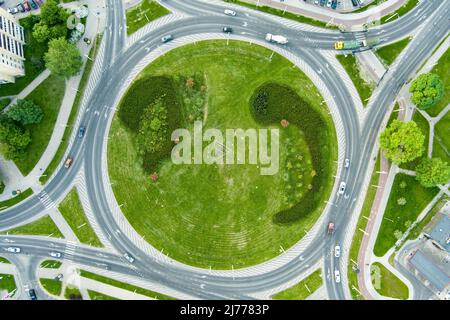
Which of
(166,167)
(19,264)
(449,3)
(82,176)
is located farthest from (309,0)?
(19,264)

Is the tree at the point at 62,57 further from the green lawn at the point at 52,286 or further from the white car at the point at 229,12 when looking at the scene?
the green lawn at the point at 52,286

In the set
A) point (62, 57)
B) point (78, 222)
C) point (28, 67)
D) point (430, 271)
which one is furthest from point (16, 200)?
point (430, 271)

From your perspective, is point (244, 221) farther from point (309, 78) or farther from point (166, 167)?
point (309, 78)

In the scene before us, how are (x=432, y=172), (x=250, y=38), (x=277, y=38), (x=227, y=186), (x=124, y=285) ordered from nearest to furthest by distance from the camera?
(x=432, y=172)
(x=277, y=38)
(x=227, y=186)
(x=250, y=38)
(x=124, y=285)

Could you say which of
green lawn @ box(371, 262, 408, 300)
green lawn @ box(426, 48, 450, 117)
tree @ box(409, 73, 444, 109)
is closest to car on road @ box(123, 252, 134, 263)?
green lawn @ box(371, 262, 408, 300)

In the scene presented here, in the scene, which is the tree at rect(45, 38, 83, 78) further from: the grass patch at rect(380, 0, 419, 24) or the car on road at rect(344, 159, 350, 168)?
the grass patch at rect(380, 0, 419, 24)

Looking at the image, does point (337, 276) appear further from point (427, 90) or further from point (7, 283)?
point (7, 283)
